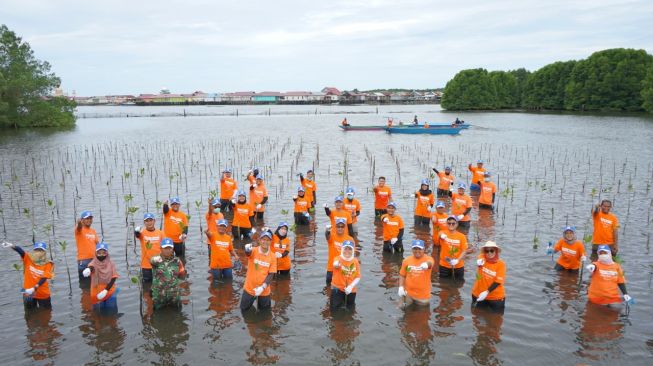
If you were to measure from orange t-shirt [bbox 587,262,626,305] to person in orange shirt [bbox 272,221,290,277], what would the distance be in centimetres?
802

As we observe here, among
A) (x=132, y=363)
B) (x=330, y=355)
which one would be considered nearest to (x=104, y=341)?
(x=132, y=363)

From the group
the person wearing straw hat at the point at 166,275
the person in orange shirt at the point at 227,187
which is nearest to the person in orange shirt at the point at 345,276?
the person wearing straw hat at the point at 166,275

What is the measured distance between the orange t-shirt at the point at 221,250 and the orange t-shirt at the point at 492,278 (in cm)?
665

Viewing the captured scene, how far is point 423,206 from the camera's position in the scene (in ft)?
59.6

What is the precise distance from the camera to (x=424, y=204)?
18031 millimetres

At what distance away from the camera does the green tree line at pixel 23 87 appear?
217 feet

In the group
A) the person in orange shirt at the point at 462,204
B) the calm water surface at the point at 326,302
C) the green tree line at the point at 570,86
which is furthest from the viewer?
the green tree line at the point at 570,86

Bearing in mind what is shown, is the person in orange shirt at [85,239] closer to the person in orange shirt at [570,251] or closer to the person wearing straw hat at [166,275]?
the person wearing straw hat at [166,275]

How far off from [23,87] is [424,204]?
69.5 metres

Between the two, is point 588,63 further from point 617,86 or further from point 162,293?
point 162,293

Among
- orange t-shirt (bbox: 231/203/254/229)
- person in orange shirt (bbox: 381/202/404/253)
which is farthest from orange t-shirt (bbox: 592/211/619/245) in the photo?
orange t-shirt (bbox: 231/203/254/229)

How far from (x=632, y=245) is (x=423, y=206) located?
7595 mm

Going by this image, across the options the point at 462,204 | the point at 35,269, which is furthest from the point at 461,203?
the point at 35,269

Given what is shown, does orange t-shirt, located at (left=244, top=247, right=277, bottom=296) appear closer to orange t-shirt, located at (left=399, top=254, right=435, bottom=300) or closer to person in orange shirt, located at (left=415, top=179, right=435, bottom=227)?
orange t-shirt, located at (left=399, top=254, right=435, bottom=300)
